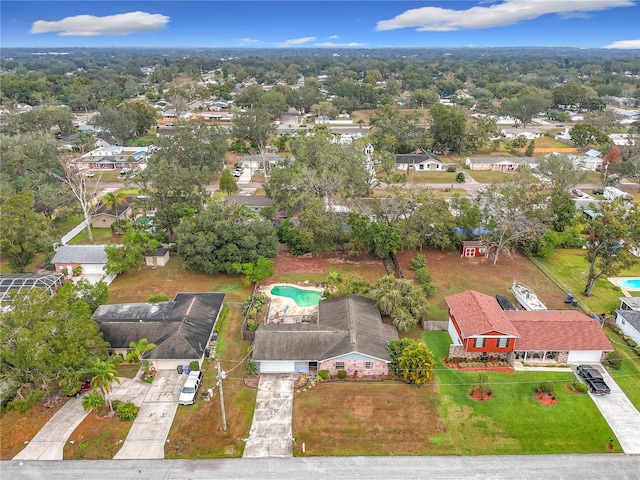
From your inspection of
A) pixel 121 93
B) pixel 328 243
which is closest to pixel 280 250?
pixel 328 243

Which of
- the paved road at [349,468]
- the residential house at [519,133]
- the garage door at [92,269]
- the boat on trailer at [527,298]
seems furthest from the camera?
the residential house at [519,133]

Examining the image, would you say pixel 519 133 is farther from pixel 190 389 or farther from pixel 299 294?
pixel 190 389

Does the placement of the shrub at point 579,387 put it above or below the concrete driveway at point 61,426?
below

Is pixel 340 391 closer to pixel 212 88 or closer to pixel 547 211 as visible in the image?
pixel 547 211

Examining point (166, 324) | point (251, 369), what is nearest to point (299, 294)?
point (251, 369)

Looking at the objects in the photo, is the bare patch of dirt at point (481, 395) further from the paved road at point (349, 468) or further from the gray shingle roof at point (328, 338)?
the gray shingle roof at point (328, 338)

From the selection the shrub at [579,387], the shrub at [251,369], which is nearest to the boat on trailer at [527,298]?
the shrub at [579,387]
